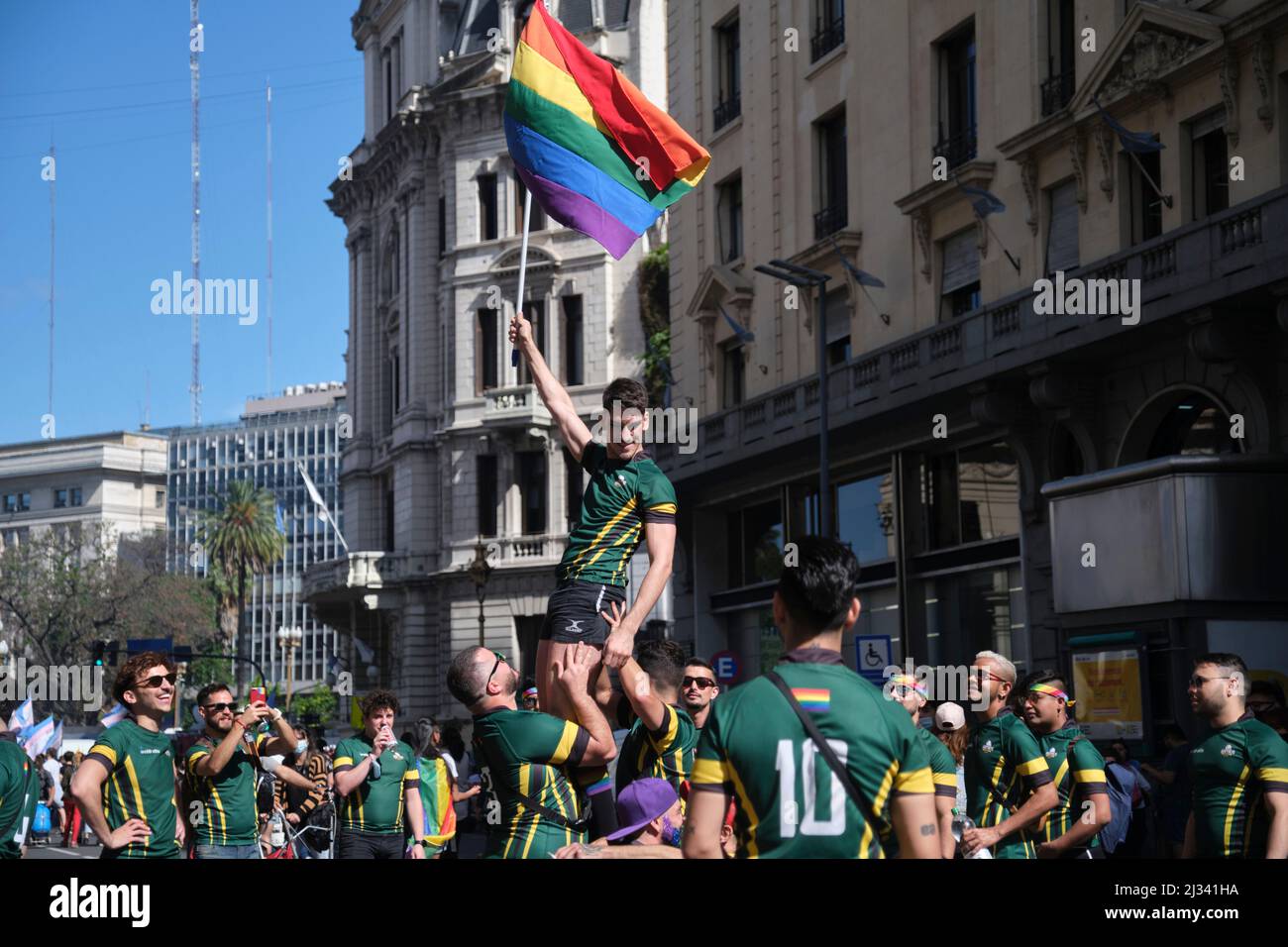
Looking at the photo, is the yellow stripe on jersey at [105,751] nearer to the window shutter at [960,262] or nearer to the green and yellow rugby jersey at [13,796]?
the green and yellow rugby jersey at [13,796]

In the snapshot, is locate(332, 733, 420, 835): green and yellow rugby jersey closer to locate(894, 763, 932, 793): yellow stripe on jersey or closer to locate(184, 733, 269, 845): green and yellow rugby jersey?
locate(184, 733, 269, 845): green and yellow rugby jersey

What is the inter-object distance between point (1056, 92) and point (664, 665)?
21.5 m

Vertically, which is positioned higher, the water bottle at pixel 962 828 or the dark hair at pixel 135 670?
the dark hair at pixel 135 670

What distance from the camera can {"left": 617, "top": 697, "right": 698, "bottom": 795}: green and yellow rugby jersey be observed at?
25.2 ft

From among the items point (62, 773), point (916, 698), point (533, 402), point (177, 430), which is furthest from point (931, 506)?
point (177, 430)

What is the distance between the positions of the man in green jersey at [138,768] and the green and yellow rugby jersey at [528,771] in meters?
2.69

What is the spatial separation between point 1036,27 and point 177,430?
476ft

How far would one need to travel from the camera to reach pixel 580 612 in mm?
8336

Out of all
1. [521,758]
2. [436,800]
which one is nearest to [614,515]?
[521,758]

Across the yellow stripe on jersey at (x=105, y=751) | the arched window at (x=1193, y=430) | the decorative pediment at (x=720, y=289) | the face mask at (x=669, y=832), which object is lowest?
the face mask at (x=669, y=832)

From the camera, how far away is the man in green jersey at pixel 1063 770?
9188 millimetres

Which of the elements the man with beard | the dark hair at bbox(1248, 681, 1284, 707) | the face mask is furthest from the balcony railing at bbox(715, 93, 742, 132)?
the face mask

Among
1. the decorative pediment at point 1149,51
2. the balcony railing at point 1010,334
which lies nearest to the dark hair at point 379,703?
the balcony railing at point 1010,334
